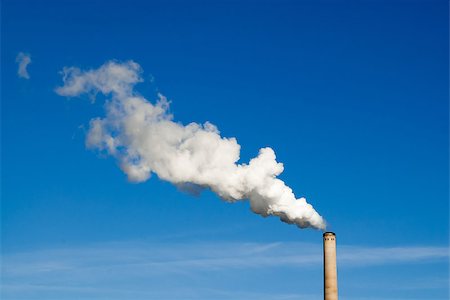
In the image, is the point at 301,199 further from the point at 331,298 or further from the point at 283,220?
the point at 331,298

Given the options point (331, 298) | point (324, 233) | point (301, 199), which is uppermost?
point (301, 199)

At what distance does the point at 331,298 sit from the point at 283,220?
25.1ft

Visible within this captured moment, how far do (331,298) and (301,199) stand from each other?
803cm

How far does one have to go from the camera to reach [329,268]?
132 feet

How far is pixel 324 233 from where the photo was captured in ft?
136

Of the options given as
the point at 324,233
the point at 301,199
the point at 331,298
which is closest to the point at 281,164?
the point at 301,199

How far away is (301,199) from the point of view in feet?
150

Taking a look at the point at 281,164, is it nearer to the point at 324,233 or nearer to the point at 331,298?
the point at 324,233

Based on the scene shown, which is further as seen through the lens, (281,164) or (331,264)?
(281,164)

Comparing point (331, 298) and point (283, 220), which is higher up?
point (283, 220)

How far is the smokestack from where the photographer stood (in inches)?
1571

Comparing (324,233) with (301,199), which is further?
(301,199)

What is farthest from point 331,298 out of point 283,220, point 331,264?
point 283,220

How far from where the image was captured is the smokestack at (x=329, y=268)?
39906 millimetres
